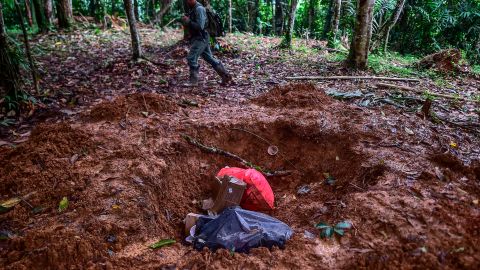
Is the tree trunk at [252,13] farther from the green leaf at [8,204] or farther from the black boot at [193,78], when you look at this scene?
the green leaf at [8,204]

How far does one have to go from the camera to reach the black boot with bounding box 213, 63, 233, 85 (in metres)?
6.20

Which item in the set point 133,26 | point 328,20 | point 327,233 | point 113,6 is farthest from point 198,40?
point 328,20

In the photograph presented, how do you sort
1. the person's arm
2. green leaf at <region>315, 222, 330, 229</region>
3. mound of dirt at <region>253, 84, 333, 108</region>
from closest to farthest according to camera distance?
green leaf at <region>315, 222, 330, 229</region> → mound of dirt at <region>253, 84, 333, 108</region> → the person's arm

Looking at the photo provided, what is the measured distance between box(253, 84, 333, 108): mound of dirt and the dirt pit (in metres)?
0.16

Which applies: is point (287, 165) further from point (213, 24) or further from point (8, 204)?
point (213, 24)

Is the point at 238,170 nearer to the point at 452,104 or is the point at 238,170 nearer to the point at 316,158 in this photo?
the point at 316,158

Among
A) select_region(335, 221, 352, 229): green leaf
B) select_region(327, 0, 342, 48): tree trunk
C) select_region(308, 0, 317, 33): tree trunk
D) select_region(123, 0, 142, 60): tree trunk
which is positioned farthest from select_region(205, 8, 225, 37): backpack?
select_region(308, 0, 317, 33): tree trunk

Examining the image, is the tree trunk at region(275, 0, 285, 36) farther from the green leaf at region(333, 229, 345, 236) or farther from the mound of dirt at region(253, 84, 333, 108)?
the green leaf at region(333, 229, 345, 236)

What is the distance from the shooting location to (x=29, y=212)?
2.86 m

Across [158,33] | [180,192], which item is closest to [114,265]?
[180,192]

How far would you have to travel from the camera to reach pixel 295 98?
16.5 ft

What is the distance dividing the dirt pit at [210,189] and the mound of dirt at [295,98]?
0.16 metres

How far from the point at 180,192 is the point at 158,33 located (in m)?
8.66

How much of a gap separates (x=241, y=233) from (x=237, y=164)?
1.64 metres
